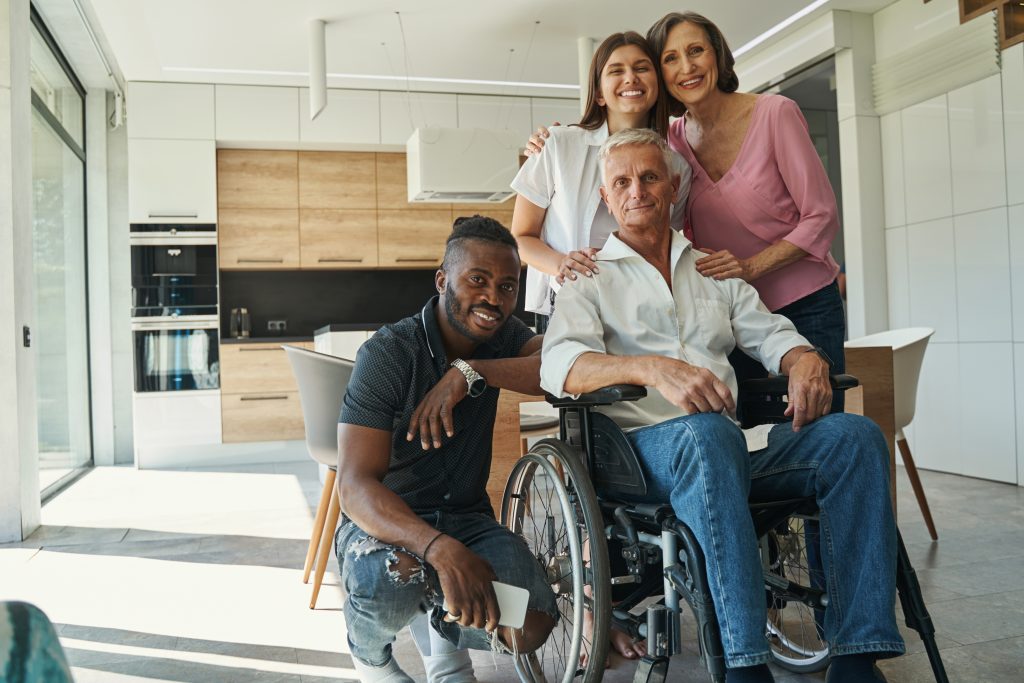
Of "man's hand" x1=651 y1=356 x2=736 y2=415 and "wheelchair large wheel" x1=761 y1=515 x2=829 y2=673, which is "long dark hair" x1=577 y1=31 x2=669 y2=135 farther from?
"wheelchair large wheel" x1=761 y1=515 x2=829 y2=673

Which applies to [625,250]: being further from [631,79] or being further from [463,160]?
[463,160]

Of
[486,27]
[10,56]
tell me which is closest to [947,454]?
[486,27]

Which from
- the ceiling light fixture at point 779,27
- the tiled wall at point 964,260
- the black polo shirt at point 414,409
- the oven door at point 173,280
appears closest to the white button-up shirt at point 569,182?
the black polo shirt at point 414,409

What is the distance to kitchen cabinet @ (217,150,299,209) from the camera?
6.41 metres

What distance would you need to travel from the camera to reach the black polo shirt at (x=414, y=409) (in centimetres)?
163

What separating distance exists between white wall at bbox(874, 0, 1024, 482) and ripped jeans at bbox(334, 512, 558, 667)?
3.72m

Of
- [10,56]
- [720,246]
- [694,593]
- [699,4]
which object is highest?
[699,4]

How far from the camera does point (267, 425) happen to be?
6293 millimetres

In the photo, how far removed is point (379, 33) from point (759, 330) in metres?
4.24

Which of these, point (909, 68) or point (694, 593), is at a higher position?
point (909, 68)

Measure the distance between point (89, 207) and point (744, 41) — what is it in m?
5.00

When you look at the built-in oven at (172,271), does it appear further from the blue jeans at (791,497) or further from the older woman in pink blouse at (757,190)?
the blue jeans at (791,497)

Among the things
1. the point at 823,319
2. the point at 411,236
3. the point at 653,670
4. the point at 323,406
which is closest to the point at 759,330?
the point at 823,319

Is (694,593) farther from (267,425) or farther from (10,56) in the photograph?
(267,425)
